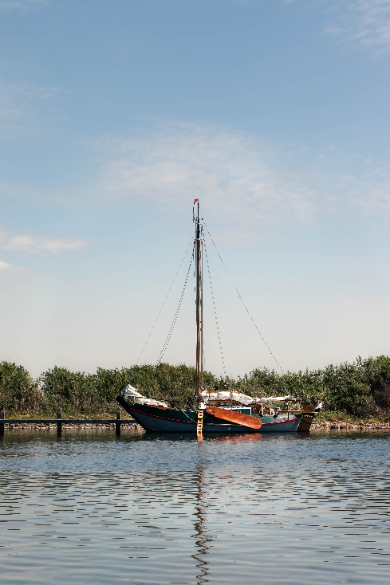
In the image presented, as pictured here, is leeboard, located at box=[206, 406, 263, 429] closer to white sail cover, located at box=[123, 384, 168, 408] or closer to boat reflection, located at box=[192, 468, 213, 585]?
white sail cover, located at box=[123, 384, 168, 408]

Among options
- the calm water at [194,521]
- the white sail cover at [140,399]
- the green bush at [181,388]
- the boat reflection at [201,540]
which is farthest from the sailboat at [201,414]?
the boat reflection at [201,540]

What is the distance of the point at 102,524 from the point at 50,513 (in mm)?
2509

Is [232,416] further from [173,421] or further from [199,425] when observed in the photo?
[173,421]

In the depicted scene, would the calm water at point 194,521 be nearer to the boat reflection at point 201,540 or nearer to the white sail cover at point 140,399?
the boat reflection at point 201,540

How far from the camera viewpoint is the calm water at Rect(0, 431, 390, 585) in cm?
Result: 1221

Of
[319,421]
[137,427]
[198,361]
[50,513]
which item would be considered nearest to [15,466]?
[50,513]

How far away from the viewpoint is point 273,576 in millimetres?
11750

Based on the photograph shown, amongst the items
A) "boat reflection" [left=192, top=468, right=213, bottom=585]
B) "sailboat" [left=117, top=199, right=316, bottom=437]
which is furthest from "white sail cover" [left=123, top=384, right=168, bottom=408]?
"boat reflection" [left=192, top=468, right=213, bottom=585]

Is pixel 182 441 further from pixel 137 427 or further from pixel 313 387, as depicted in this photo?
pixel 313 387

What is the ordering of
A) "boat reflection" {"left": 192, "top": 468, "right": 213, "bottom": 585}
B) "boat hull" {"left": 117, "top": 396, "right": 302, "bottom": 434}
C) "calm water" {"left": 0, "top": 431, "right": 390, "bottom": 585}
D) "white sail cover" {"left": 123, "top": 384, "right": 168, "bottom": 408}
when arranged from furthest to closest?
"white sail cover" {"left": 123, "top": 384, "right": 168, "bottom": 408}
"boat hull" {"left": 117, "top": 396, "right": 302, "bottom": 434}
"calm water" {"left": 0, "top": 431, "right": 390, "bottom": 585}
"boat reflection" {"left": 192, "top": 468, "right": 213, "bottom": 585}

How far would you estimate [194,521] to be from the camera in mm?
17281

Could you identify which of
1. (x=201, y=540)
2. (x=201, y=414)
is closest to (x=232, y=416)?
(x=201, y=414)

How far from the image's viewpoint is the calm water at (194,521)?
1221 centimetres

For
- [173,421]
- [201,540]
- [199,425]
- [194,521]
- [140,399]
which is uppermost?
[140,399]
